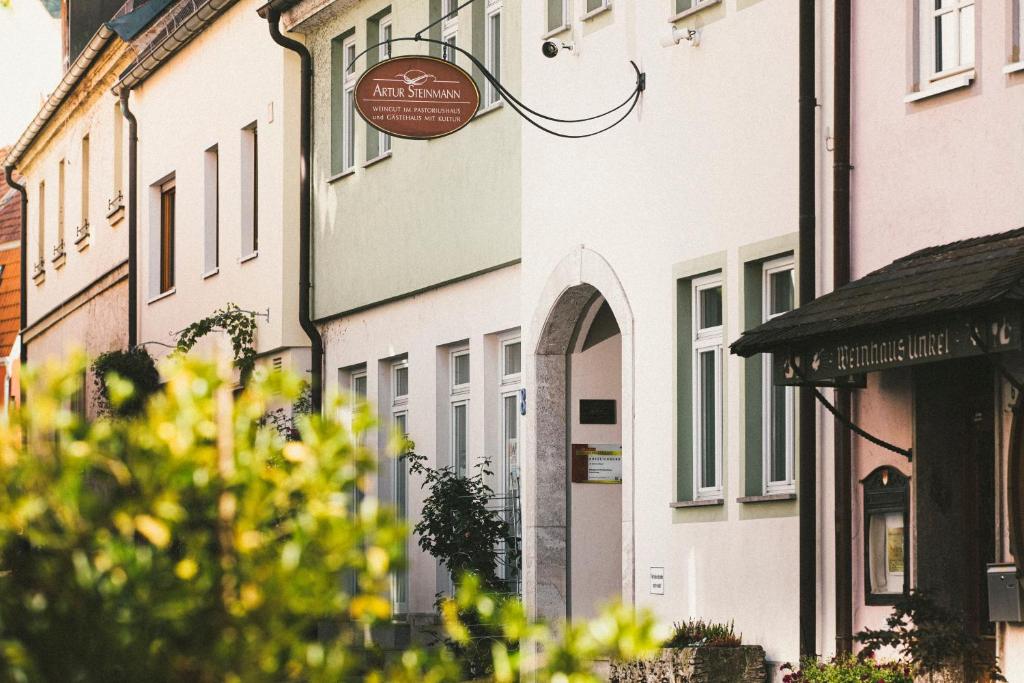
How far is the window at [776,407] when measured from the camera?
551 inches

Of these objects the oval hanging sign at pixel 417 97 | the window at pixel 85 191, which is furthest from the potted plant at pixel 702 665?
the window at pixel 85 191

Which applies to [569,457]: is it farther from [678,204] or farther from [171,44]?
[171,44]

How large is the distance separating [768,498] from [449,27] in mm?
7494

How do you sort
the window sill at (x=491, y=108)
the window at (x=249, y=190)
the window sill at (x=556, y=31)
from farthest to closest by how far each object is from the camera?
the window at (x=249, y=190) < the window sill at (x=491, y=108) < the window sill at (x=556, y=31)

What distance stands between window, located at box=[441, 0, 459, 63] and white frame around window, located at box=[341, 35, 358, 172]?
99.6 inches

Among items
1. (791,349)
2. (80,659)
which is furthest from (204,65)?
(80,659)

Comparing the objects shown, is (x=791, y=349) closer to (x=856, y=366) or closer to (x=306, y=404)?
(x=856, y=366)

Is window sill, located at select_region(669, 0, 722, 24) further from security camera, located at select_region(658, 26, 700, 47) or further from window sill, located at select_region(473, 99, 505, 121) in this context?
window sill, located at select_region(473, 99, 505, 121)

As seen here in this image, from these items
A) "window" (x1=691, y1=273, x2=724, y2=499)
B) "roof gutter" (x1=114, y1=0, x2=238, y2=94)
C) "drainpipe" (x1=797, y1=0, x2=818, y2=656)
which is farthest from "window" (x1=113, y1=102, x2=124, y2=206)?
"drainpipe" (x1=797, y1=0, x2=818, y2=656)

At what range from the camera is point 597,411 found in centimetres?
1795

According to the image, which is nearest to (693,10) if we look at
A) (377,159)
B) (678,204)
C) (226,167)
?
(678,204)

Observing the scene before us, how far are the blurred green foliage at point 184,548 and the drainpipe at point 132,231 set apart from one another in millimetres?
26491

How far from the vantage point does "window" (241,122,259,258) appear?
25.3 meters

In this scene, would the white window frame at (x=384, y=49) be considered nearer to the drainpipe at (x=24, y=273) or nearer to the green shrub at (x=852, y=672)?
the green shrub at (x=852, y=672)
